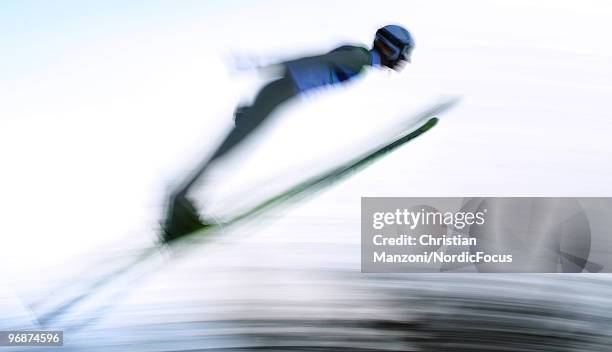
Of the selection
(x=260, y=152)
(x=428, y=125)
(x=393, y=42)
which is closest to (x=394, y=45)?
(x=393, y=42)

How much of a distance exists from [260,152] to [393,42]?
0.56m

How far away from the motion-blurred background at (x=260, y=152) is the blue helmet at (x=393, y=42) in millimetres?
30

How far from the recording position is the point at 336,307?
184 centimetres

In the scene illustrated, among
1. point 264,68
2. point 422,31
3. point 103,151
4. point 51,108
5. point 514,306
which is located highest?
point 422,31

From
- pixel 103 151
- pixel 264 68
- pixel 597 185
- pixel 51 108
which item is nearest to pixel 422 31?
pixel 264 68

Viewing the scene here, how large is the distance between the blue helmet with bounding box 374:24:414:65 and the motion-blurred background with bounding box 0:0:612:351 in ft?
0.10

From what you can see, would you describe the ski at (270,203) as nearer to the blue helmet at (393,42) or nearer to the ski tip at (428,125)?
the ski tip at (428,125)

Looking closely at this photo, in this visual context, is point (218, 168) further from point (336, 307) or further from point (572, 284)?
point (572, 284)

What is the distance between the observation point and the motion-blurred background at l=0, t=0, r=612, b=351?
1789 mm

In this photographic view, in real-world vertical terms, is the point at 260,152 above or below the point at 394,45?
below

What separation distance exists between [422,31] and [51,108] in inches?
48.6

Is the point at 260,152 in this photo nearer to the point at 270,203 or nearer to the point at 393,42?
the point at 270,203

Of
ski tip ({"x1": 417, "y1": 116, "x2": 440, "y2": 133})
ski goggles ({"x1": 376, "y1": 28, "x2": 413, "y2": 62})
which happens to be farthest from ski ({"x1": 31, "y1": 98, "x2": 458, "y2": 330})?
ski goggles ({"x1": 376, "y1": 28, "x2": 413, "y2": 62})

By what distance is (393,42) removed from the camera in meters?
1.80
